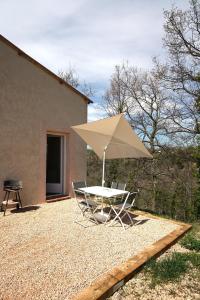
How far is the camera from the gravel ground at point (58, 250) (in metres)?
3.85

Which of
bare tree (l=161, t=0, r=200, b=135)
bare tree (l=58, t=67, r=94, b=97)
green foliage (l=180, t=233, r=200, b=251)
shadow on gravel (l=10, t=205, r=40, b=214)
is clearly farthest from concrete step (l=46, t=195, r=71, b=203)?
bare tree (l=58, t=67, r=94, b=97)

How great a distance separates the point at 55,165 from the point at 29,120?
2.84 meters

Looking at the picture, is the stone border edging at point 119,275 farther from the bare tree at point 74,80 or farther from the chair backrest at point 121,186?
the bare tree at point 74,80

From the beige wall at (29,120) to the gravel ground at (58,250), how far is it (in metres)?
1.48

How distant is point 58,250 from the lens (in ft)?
17.0

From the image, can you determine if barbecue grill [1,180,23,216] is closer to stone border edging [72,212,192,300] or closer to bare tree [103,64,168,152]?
stone border edging [72,212,192,300]

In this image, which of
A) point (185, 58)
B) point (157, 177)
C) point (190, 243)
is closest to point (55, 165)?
point (190, 243)

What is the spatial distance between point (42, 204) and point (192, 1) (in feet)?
40.2

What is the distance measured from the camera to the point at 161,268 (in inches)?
178

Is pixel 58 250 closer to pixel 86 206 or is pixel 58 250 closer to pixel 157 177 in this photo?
pixel 86 206

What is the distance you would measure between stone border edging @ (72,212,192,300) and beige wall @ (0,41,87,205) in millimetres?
5012

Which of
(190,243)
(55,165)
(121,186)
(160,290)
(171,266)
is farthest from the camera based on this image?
(55,165)

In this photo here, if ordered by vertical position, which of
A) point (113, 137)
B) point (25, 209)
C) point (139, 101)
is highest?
point (139, 101)

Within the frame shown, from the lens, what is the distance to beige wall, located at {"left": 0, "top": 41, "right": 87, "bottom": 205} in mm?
8180
